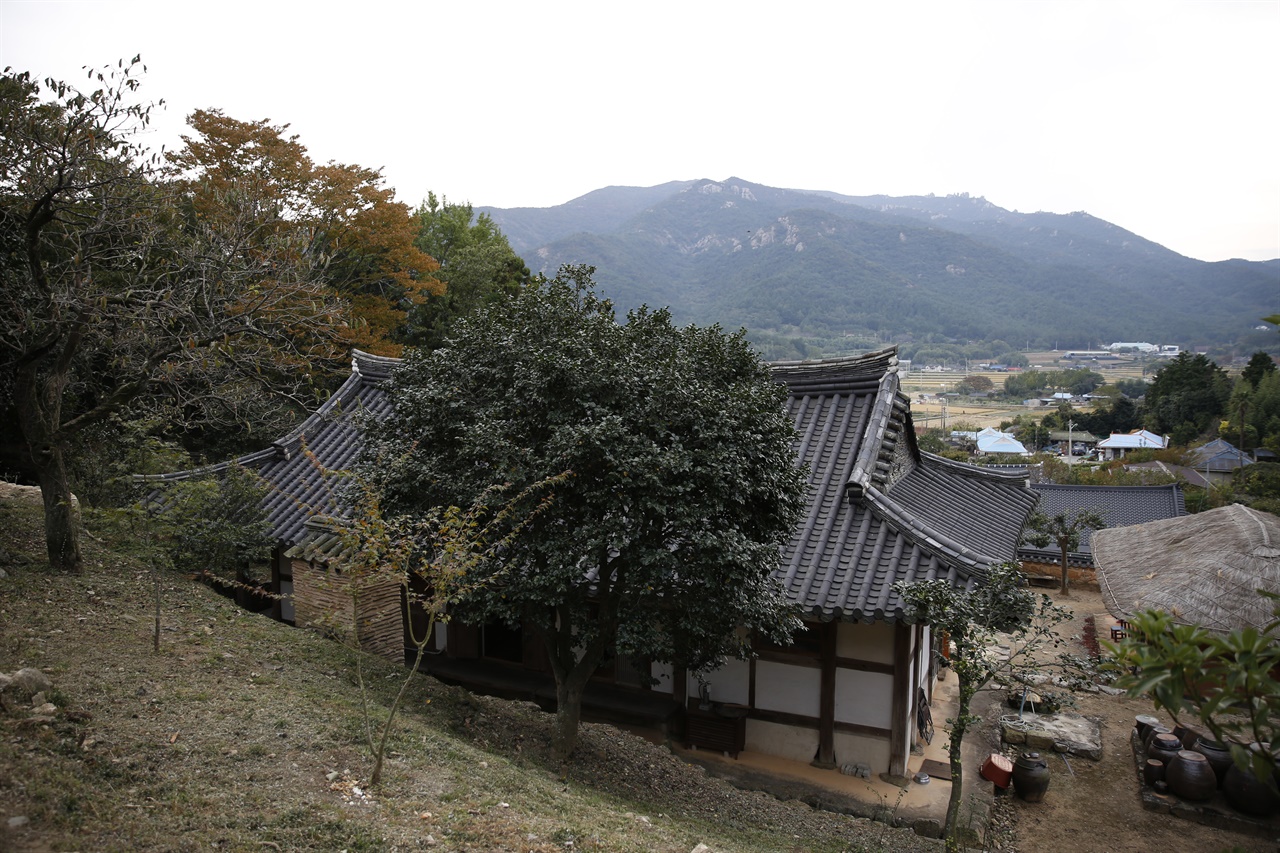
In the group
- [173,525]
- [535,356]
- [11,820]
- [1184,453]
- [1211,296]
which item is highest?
[1211,296]

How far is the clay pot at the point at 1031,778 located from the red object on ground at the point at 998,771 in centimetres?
12

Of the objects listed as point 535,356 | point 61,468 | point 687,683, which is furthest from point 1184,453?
point 61,468

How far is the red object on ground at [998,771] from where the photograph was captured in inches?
441

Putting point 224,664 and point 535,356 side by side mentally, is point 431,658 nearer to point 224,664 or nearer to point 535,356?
point 224,664

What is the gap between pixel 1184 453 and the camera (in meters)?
53.9

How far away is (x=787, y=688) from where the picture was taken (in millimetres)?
11117

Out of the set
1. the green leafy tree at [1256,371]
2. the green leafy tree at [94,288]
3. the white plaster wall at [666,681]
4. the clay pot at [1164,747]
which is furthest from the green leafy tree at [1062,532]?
the green leafy tree at [1256,371]

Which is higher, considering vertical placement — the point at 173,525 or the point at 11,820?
the point at 173,525

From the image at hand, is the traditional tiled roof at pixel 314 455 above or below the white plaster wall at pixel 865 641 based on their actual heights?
above

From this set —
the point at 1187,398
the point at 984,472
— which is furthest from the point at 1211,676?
the point at 1187,398

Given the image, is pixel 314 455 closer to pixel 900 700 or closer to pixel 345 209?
pixel 900 700

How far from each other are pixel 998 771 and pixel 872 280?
12479cm

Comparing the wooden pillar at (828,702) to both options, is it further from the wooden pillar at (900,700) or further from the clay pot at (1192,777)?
the clay pot at (1192,777)

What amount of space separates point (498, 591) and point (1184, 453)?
62.1 m
